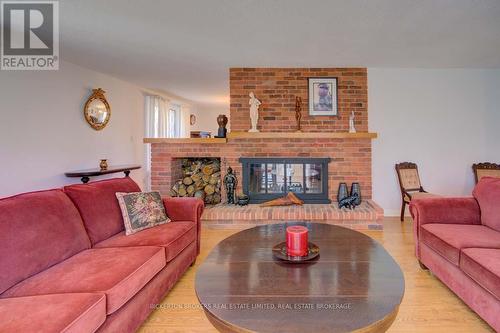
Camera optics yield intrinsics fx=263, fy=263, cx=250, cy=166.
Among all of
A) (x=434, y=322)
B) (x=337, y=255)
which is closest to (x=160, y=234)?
(x=337, y=255)

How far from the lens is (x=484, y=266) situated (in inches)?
59.4

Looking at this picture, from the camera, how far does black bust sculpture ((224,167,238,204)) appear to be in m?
3.91

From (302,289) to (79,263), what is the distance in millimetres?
1316

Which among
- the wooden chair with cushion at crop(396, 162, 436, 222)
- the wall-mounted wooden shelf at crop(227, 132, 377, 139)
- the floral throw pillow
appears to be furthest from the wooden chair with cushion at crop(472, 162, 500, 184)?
the floral throw pillow

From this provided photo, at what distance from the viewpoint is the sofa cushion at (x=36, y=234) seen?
139cm

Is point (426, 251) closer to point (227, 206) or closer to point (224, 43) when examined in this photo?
point (227, 206)

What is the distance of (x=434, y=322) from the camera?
1.64 meters

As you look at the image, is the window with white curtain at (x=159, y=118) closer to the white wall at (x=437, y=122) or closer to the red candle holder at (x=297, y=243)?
the white wall at (x=437, y=122)

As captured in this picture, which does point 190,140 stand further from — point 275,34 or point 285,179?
point 275,34

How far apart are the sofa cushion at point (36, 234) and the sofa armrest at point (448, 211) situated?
272 cm

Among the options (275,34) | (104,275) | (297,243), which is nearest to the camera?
(104,275)

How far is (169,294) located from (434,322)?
1.79 meters

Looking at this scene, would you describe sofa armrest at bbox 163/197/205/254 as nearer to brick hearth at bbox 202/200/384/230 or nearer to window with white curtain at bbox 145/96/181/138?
brick hearth at bbox 202/200/384/230
